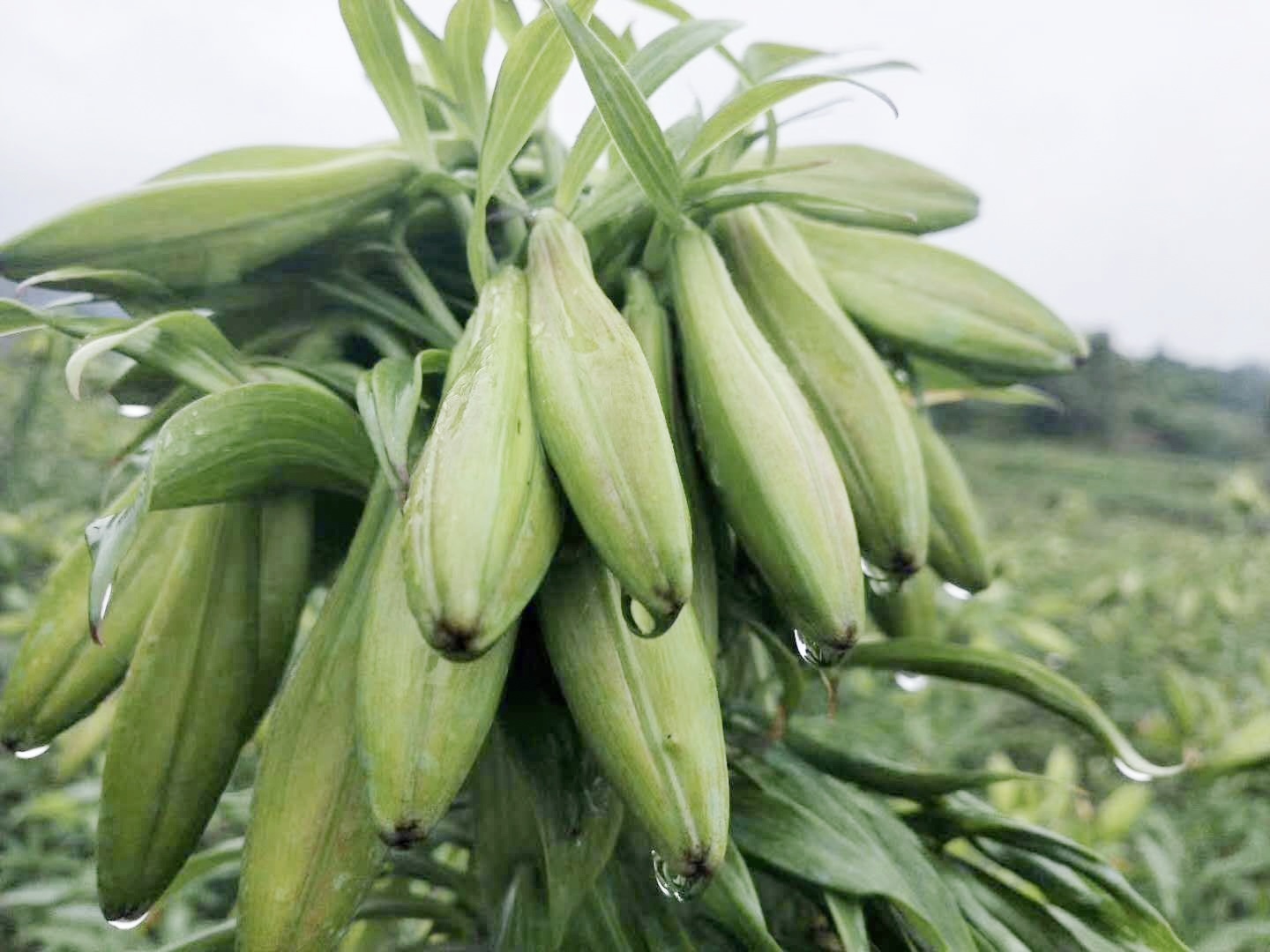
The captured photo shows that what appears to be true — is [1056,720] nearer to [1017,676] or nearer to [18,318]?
[1017,676]

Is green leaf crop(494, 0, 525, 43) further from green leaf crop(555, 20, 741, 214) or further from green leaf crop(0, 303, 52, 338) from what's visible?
green leaf crop(0, 303, 52, 338)

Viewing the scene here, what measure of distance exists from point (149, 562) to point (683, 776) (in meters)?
0.24

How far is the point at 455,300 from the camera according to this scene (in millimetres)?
545

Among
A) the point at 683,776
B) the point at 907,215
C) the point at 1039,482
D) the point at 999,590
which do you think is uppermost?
→ the point at 907,215

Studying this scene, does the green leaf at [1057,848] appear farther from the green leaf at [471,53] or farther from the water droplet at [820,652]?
the green leaf at [471,53]

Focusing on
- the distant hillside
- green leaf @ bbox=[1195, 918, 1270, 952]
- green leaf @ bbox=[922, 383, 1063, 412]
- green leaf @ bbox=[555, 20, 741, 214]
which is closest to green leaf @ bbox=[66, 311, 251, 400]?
green leaf @ bbox=[555, 20, 741, 214]

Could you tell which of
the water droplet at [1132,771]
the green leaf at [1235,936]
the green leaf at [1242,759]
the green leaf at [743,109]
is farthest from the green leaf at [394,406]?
the green leaf at [1235,936]

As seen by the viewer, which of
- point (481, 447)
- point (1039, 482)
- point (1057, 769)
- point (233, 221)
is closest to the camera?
point (481, 447)

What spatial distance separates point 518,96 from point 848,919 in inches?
14.1

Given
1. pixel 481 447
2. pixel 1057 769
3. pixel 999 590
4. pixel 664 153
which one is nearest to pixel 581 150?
pixel 664 153

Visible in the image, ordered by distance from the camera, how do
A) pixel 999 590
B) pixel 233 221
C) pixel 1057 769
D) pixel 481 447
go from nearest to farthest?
pixel 481 447 → pixel 233 221 → pixel 1057 769 → pixel 999 590

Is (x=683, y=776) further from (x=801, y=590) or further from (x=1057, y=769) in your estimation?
(x=1057, y=769)

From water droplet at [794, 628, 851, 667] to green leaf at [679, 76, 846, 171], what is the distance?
0.19 metres

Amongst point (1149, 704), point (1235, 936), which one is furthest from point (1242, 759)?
point (1149, 704)
